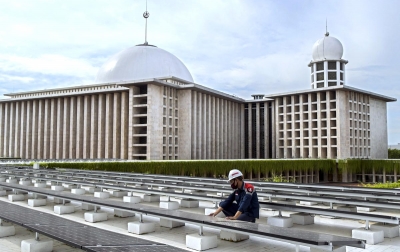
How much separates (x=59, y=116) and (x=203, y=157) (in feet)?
62.7

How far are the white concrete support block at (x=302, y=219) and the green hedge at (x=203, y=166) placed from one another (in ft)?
65.4

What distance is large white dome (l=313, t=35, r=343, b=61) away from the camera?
54344 mm

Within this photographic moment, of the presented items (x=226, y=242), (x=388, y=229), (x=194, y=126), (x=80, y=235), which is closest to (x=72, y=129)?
(x=194, y=126)

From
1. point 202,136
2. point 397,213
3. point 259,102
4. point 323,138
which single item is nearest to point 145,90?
point 202,136

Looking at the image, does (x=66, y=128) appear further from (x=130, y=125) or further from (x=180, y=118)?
(x=180, y=118)

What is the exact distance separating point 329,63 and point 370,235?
5084cm

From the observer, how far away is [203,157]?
45.7 m

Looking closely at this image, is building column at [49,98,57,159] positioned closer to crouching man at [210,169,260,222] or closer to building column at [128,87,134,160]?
building column at [128,87,134,160]

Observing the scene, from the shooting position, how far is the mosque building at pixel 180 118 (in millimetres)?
Answer: 42562

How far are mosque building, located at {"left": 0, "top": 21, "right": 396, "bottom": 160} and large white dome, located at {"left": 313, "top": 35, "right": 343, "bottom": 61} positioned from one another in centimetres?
14

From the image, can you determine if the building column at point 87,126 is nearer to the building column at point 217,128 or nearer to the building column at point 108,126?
the building column at point 108,126

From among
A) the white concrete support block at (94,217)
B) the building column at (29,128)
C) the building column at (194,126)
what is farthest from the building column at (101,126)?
the white concrete support block at (94,217)

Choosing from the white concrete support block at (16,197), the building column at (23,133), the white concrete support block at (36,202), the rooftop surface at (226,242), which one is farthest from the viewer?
the building column at (23,133)

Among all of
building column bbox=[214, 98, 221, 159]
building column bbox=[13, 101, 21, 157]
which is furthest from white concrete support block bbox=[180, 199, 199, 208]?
building column bbox=[13, 101, 21, 157]
